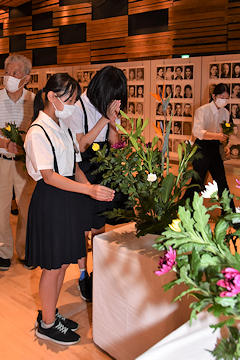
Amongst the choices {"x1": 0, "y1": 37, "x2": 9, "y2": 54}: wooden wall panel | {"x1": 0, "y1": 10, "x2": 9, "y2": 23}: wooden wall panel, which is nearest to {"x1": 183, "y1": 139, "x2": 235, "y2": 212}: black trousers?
{"x1": 0, "y1": 37, "x2": 9, "y2": 54}: wooden wall panel

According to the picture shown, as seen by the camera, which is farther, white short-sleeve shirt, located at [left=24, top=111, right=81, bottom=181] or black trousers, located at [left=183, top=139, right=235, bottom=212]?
black trousers, located at [left=183, top=139, right=235, bottom=212]

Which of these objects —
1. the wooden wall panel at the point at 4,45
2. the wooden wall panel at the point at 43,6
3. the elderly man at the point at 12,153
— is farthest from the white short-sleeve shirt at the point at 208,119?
the wooden wall panel at the point at 4,45

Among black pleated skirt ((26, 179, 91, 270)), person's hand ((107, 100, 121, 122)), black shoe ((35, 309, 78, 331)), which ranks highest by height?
person's hand ((107, 100, 121, 122))

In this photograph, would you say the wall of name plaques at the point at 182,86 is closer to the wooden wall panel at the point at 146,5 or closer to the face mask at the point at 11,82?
the wooden wall panel at the point at 146,5

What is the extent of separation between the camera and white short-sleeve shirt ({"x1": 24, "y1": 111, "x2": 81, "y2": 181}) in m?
2.00

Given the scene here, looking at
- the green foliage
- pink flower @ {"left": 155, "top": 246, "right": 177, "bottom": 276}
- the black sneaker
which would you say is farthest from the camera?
the black sneaker

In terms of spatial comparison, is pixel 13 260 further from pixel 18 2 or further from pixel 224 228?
pixel 18 2

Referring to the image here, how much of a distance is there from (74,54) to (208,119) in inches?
164

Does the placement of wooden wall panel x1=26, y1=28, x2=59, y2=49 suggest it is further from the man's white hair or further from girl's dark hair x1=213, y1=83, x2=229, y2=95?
the man's white hair

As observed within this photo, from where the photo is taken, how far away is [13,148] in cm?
326

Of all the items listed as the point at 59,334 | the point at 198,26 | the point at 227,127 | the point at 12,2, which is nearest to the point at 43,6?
the point at 12,2

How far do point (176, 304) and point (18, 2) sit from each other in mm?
8937

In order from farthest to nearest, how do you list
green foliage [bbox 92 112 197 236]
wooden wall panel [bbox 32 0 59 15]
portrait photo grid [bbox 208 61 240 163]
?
wooden wall panel [bbox 32 0 59 15], portrait photo grid [bbox 208 61 240 163], green foliage [bbox 92 112 197 236]

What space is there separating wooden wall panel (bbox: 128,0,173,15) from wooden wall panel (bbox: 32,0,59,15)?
225 centimetres
